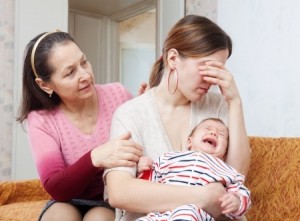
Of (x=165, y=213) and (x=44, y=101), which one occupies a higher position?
(x=44, y=101)

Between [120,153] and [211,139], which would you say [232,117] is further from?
[120,153]

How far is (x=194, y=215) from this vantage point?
1.04 metres

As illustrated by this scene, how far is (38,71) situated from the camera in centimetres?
159

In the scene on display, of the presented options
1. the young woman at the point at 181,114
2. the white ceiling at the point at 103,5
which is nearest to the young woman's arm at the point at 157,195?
the young woman at the point at 181,114

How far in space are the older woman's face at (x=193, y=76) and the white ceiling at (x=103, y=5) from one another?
Result: 306cm

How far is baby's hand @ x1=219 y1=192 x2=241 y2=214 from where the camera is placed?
3.65 feet

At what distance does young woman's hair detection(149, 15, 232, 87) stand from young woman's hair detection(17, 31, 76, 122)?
0.47 m

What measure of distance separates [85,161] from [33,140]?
300 mm

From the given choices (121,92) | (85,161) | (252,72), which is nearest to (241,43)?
(252,72)

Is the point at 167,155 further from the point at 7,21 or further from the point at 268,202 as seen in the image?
the point at 7,21

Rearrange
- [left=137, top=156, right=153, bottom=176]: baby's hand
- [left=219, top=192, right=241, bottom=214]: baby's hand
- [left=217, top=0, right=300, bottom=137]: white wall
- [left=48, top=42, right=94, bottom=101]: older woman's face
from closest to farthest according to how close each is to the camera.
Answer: [left=219, top=192, right=241, bottom=214]: baby's hand
[left=137, top=156, right=153, bottom=176]: baby's hand
[left=48, top=42, right=94, bottom=101]: older woman's face
[left=217, top=0, right=300, bottom=137]: white wall

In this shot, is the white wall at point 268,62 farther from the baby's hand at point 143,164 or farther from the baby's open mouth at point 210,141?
the baby's hand at point 143,164

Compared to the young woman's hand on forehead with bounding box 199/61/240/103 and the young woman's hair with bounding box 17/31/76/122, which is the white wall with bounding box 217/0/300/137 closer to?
the young woman's hand on forehead with bounding box 199/61/240/103

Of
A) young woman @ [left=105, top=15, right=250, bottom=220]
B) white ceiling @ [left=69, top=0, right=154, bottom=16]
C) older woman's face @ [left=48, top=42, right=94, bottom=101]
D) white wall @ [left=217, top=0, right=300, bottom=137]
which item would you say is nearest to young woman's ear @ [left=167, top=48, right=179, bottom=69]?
young woman @ [left=105, top=15, right=250, bottom=220]
